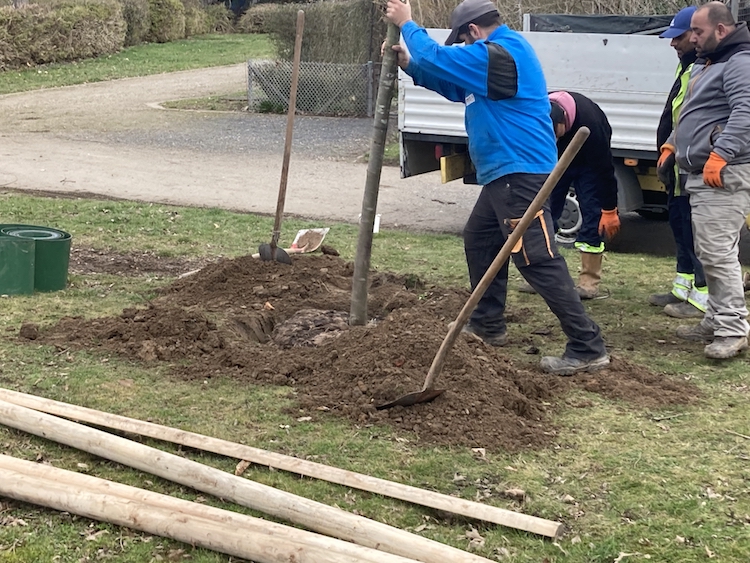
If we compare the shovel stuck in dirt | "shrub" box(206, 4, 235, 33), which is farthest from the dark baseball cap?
"shrub" box(206, 4, 235, 33)

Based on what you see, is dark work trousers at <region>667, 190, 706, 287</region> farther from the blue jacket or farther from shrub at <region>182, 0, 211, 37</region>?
shrub at <region>182, 0, 211, 37</region>

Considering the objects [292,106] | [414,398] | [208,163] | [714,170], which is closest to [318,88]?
[208,163]

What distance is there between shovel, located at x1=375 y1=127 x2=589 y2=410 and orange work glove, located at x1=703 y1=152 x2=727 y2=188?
168 centimetres

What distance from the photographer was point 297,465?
4039 mm

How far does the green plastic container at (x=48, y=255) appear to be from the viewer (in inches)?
267

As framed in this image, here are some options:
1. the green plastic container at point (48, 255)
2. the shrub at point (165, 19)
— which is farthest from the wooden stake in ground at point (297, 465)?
the shrub at point (165, 19)

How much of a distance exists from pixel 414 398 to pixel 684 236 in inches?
124

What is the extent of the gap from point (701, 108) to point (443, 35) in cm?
352

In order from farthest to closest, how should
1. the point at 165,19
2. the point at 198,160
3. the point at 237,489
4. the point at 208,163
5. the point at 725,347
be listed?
the point at 165,19 → the point at 198,160 → the point at 208,163 → the point at 725,347 → the point at 237,489

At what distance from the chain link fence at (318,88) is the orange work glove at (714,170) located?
13957 mm

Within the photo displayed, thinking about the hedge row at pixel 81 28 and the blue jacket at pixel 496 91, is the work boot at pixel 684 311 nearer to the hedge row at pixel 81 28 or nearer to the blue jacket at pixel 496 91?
the blue jacket at pixel 496 91

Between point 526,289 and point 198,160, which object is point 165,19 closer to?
point 198,160

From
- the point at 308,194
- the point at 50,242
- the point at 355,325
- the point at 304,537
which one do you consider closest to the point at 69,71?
the point at 308,194

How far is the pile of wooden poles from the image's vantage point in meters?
3.27
